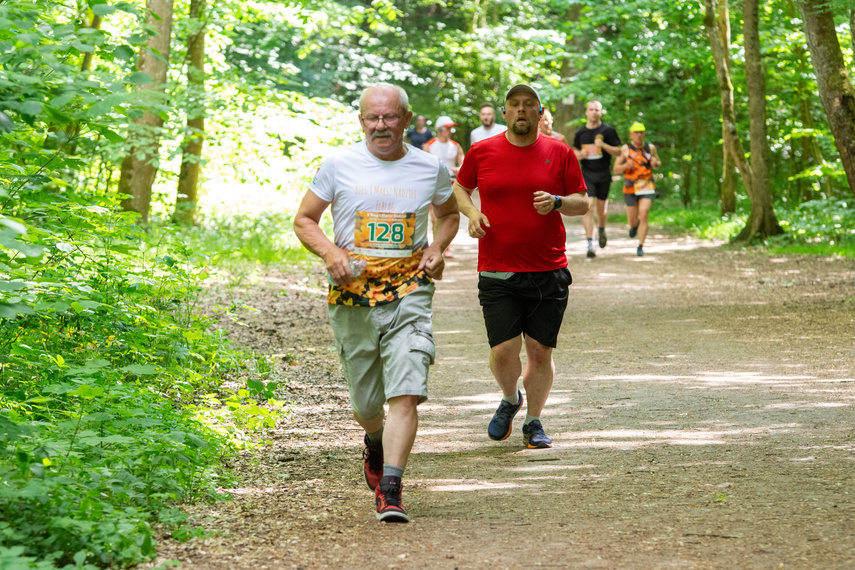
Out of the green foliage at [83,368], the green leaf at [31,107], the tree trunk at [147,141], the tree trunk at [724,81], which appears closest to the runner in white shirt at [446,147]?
the tree trunk at [147,141]

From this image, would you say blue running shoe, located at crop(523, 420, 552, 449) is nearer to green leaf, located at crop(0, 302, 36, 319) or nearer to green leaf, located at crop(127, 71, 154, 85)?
green leaf, located at crop(127, 71, 154, 85)

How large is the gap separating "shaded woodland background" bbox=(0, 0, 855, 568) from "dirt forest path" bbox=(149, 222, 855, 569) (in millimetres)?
460

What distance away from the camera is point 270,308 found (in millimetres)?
11102

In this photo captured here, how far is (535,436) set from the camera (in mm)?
5902

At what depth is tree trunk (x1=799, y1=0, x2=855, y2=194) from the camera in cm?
1042

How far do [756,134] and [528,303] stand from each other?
12.4m

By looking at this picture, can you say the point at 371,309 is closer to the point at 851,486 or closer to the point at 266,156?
the point at 851,486

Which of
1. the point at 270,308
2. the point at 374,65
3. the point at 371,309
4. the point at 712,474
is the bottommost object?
the point at 270,308

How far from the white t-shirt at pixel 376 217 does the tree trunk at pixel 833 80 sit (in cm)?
740

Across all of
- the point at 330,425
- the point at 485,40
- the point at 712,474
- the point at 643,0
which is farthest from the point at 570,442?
the point at 485,40

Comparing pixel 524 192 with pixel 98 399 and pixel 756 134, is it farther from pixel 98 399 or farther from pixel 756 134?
pixel 756 134

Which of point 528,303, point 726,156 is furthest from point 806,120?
point 528,303

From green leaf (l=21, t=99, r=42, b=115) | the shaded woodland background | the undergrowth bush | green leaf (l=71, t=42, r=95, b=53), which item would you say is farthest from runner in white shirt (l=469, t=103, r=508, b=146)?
green leaf (l=21, t=99, r=42, b=115)

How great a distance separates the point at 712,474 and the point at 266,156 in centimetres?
1220
